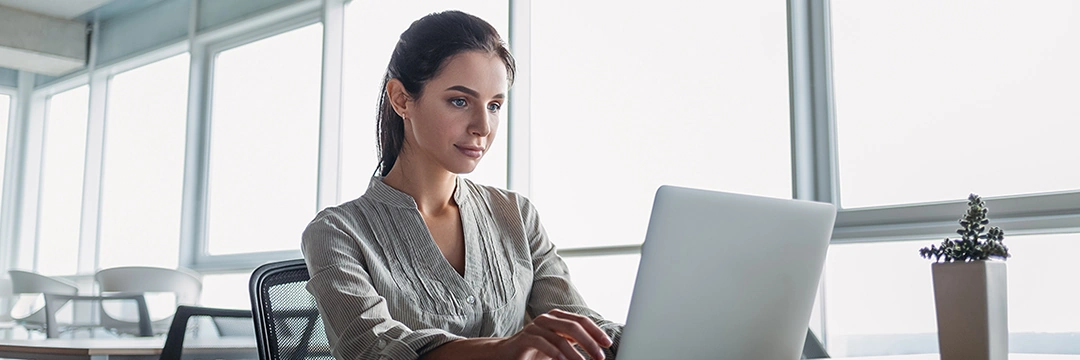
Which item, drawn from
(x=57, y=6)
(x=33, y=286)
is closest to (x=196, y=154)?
(x=33, y=286)

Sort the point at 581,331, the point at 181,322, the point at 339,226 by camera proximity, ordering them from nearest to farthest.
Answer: the point at 581,331, the point at 339,226, the point at 181,322

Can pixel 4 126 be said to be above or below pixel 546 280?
above

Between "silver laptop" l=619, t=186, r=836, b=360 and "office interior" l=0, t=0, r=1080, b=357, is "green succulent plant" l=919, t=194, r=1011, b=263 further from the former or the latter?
"office interior" l=0, t=0, r=1080, b=357

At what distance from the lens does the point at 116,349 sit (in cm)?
229

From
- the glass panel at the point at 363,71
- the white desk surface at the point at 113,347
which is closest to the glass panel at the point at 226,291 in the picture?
the glass panel at the point at 363,71

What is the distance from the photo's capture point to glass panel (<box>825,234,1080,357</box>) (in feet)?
8.12

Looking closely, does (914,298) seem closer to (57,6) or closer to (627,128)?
(627,128)

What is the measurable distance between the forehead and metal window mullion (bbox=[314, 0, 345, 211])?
3.21m

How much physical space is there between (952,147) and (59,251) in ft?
19.6

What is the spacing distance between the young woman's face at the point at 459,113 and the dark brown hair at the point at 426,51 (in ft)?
0.06

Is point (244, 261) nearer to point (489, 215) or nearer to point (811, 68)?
point (811, 68)

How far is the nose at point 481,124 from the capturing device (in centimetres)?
148

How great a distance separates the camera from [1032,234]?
247 centimetres

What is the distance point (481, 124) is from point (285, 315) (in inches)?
16.8
